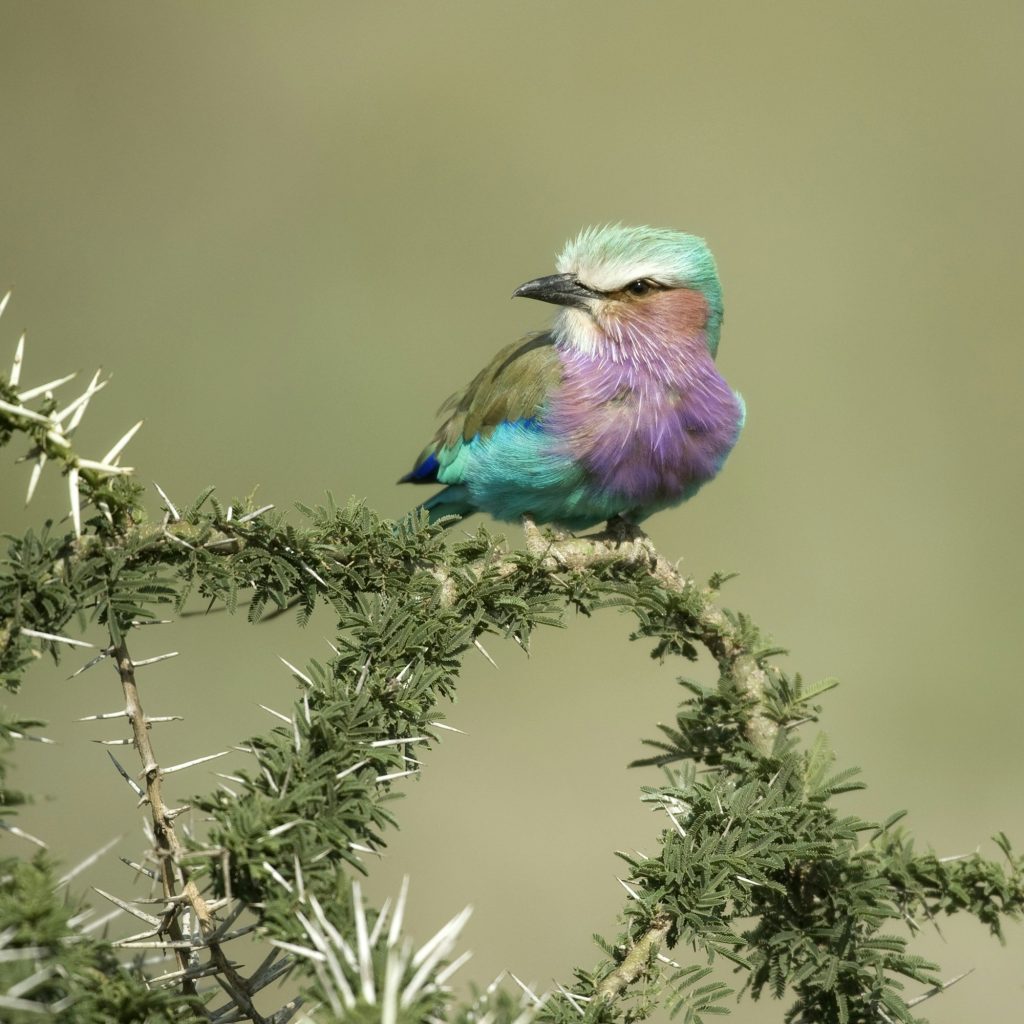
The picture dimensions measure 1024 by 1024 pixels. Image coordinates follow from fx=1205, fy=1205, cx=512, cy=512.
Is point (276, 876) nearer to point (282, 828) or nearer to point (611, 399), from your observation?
point (282, 828)

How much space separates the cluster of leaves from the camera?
1231 mm

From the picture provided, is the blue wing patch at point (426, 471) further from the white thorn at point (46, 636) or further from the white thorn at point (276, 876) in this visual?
the white thorn at point (276, 876)

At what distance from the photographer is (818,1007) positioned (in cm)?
172

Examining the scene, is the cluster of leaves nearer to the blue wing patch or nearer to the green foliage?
the green foliage

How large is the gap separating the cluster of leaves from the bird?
1.52m

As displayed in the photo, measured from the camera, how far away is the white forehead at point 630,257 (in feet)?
12.4

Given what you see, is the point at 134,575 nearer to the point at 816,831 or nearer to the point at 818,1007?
the point at 816,831

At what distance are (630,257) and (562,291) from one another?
0.24 metres

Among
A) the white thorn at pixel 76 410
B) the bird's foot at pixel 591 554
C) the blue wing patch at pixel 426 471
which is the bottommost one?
the white thorn at pixel 76 410

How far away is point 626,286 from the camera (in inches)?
148

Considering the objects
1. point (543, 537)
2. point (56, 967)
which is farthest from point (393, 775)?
point (543, 537)

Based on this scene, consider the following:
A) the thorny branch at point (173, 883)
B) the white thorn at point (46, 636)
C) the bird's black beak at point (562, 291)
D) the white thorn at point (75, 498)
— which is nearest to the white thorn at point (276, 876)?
the thorny branch at point (173, 883)

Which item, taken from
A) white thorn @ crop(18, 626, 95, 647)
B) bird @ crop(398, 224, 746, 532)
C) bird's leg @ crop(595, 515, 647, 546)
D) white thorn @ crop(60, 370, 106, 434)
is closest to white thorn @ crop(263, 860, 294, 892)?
white thorn @ crop(18, 626, 95, 647)

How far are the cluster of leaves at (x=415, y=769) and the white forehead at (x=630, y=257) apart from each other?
192cm
